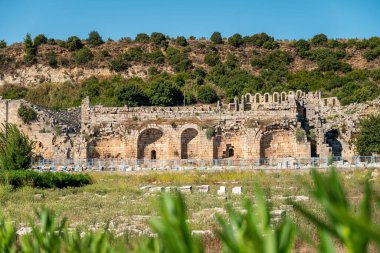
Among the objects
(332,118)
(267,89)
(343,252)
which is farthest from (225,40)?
(343,252)

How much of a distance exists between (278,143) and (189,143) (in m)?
5.34

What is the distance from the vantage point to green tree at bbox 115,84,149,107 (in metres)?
45.4

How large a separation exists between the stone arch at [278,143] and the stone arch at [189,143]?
13.2 ft

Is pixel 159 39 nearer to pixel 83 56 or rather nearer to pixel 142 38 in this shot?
pixel 142 38

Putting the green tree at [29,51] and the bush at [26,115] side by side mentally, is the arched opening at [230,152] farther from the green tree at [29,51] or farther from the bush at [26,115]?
the green tree at [29,51]

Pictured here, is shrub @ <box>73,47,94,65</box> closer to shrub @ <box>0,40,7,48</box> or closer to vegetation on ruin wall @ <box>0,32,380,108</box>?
vegetation on ruin wall @ <box>0,32,380,108</box>

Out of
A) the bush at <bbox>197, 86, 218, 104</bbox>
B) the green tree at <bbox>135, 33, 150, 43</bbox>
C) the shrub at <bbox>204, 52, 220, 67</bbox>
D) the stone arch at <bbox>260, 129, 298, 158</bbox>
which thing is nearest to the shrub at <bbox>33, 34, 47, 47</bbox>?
the green tree at <bbox>135, 33, 150, 43</bbox>

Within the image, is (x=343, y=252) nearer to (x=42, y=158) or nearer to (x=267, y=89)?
(x=42, y=158)

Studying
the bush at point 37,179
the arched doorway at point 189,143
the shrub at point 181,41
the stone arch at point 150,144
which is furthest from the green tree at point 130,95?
the bush at point 37,179

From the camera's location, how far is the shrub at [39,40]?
65.5 m

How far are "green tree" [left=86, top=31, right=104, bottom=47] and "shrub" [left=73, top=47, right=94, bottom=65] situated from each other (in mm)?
3661

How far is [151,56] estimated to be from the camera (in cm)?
6228

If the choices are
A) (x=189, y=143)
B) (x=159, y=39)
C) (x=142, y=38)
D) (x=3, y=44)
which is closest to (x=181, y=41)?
(x=159, y=39)

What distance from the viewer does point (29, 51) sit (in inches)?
2463
